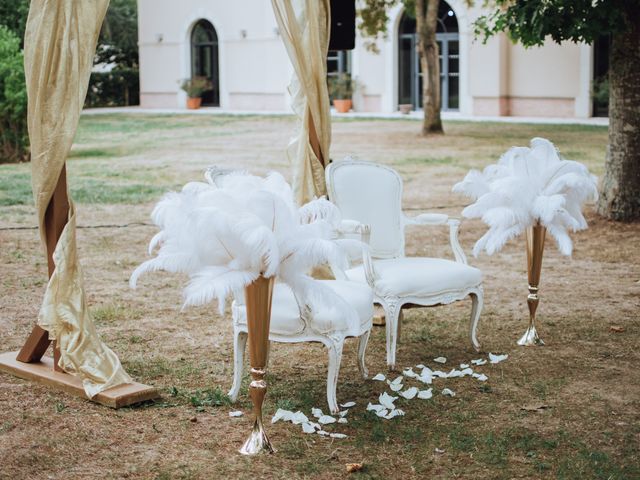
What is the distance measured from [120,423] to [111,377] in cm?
38

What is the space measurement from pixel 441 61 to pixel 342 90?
2974mm

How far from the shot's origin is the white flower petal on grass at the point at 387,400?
485 centimetres

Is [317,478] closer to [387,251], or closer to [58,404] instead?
[58,404]

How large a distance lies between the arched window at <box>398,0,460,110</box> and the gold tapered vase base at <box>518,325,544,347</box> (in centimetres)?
2311

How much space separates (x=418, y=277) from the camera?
18.2 feet

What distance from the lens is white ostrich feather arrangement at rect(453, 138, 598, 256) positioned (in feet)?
19.2

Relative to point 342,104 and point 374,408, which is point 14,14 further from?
point 374,408

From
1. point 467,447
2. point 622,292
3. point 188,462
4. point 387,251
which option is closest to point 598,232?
point 622,292

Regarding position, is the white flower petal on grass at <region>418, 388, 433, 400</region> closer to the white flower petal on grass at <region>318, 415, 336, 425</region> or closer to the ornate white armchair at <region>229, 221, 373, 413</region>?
the ornate white armchair at <region>229, 221, 373, 413</region>

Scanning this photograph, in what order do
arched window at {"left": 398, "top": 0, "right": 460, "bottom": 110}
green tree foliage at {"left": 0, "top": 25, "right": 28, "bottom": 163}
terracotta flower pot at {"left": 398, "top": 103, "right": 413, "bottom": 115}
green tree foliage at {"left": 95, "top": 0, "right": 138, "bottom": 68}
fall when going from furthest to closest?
green tree foliage at {"left": 95, "top": 0, "right": 138, "bottom": 68}, arched window at {"left": 398, "top": 0, "right": 460, "bottom": 110}, terracotta flower pot at {"left": 398, "top": 103, "right": 413, "bottom": 115}, green tree foliage at {"left": 0, "top": 25, "right": 28, "bottom": 163}

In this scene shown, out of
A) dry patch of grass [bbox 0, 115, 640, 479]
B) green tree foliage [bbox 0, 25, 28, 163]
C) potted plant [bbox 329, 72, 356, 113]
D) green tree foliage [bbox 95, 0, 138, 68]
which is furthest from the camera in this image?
green tree foliage [bbox 95, 0, 138, 68]

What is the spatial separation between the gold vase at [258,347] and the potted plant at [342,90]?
25.1 m

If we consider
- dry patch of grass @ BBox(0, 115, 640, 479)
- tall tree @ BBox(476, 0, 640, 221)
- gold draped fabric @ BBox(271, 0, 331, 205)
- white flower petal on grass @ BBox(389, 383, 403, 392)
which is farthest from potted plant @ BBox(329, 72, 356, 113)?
white flower petal on grass @ BBox(389, 383, 403, 392)

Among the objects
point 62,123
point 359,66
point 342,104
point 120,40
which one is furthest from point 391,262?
point 120,40
